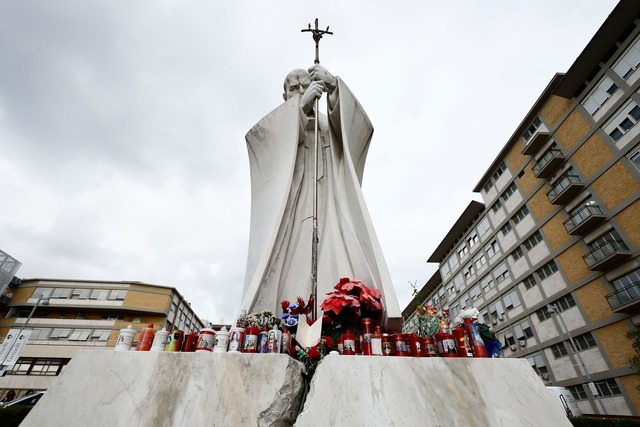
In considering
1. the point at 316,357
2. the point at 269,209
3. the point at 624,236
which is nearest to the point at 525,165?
the point at 624,236

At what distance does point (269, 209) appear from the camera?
398 cm

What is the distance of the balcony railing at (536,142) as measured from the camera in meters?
17.1

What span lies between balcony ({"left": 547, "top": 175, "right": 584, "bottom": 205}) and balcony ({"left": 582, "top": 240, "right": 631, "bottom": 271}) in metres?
2.91

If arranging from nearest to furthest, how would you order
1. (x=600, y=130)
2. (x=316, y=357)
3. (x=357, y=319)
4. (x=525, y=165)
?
(x=316, y=357) → (x=357, y=319) → (x=600, y=130) → (x=525, y=165)

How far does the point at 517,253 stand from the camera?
19.1m

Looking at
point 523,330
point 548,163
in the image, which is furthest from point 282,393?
point 523,330

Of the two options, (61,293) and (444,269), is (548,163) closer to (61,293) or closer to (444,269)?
(444,269)

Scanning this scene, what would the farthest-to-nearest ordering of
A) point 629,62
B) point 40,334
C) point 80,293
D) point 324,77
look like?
point 80,293 < point 40,334 < point 629,62 < point 324,77

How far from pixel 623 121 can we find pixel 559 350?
10872 millimetres

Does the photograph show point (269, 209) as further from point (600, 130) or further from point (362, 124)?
point (600, 130)

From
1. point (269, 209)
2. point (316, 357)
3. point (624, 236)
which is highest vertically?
point (624, 236)

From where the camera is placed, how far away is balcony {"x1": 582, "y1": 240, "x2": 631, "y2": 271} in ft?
40.6

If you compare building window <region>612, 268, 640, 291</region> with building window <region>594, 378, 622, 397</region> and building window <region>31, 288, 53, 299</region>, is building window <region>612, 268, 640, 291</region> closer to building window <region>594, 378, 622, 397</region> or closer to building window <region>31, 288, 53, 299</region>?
building window <region>594, 378, 622, 397</region>

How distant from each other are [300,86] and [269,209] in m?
2.35
